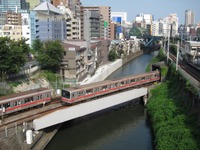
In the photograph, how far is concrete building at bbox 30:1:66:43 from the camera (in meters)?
44.2

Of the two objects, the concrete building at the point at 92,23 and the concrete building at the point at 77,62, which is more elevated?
the concrete building at the point at 92,23

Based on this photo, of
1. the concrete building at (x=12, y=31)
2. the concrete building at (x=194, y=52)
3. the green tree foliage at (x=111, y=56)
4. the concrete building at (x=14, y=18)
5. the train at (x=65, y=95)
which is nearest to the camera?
the train at (x=65, y=95)

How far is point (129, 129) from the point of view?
2255cm

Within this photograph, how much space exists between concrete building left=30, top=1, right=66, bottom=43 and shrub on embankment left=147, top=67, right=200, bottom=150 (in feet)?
73.3

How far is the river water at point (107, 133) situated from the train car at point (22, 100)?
2830mm

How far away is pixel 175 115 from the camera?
20578 millimetres

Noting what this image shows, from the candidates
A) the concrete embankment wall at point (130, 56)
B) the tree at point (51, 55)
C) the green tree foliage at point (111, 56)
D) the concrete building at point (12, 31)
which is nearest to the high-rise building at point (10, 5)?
the concrete building at point (12, 31)

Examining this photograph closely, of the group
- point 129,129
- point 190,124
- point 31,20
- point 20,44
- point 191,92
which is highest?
point 31,20

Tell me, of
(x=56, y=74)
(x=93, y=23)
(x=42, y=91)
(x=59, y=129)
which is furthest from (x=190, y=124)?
(x=93, y=23)

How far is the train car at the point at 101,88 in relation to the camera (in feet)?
72.8

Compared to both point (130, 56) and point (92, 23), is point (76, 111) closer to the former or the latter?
point (92, 23)

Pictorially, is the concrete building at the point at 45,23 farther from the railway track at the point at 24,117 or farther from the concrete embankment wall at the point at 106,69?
the railway track at the point at 24,117

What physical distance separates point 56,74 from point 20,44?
5728 mm

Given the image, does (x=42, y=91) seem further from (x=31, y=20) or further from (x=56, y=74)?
(x=31, y=20)
